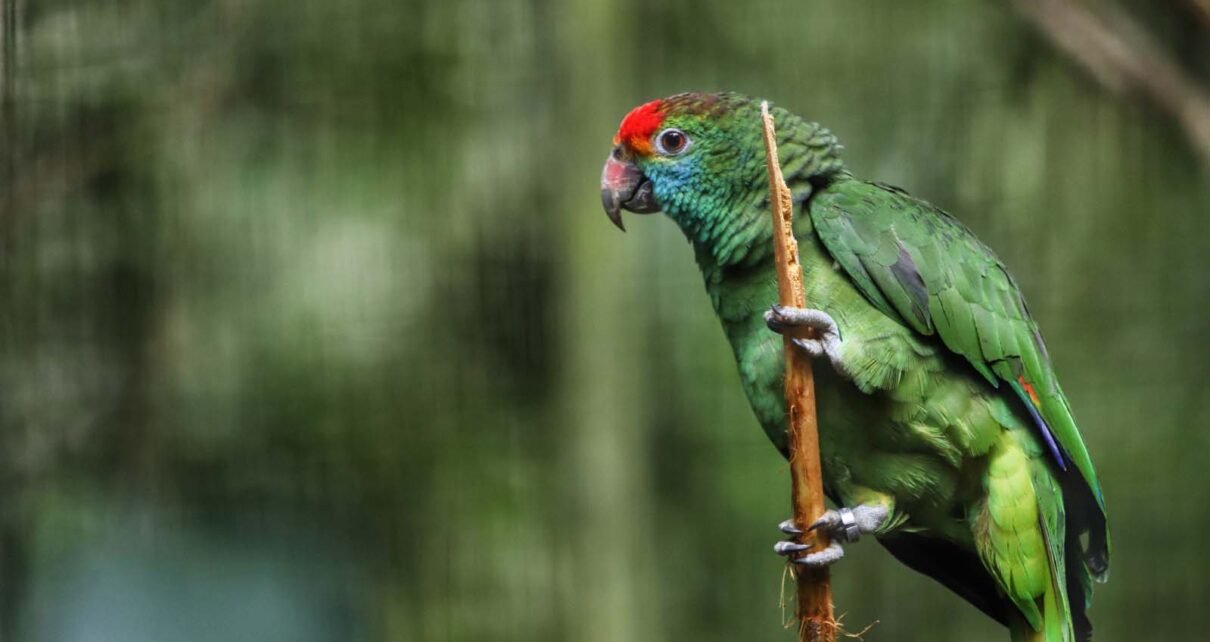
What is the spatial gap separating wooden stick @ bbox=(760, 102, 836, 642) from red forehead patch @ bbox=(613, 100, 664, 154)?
0.31 m

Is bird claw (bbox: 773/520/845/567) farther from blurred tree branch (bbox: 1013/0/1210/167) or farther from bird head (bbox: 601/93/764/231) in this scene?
blurred tree branch (bbox: 1013/0/1210/167)

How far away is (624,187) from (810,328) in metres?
0.34

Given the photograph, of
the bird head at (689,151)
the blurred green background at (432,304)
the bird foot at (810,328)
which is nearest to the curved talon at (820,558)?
the bird foot at (810,328)

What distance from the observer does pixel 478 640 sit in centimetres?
180

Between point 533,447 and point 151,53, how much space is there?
89 cm

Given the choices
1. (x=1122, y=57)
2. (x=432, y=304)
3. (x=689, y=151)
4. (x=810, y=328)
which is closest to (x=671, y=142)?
(x=689, y=151)

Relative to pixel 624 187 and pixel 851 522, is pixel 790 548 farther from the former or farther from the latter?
pixel 624 187

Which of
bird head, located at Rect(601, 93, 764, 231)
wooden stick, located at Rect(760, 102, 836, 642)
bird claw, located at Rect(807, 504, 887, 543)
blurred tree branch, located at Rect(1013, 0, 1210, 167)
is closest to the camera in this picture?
wooden stick, located at Rect(760, 102, 836, 642)

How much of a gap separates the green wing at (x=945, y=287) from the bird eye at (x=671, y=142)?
172 mm

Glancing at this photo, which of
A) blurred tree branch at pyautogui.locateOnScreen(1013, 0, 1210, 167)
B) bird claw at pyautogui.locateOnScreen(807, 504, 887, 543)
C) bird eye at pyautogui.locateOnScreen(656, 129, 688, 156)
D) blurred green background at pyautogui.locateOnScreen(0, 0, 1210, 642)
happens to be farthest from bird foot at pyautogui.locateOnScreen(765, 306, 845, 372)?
blurred tree branch at pyautogui.locateOnScreen(1013, 0, 1210, 167)

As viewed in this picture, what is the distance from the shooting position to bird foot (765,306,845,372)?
3.76 feet

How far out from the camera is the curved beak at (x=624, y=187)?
1.41 m

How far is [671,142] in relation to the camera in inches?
54.1

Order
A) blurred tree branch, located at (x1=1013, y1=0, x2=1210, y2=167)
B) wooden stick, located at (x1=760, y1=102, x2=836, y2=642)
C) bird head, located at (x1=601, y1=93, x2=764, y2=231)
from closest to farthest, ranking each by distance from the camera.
Answer: wooden stick, located at (x1=760, y1=102, x2=836, y2=642) → bird head, located at (x1=601, y1=93, x2=764, y2=231) → blurred tree branch, located at (x1=1013, y1=0, x2=1210, y2=167)
